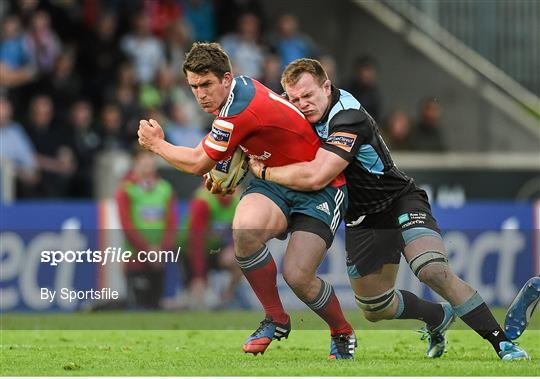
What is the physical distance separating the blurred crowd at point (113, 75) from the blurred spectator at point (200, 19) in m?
0.02

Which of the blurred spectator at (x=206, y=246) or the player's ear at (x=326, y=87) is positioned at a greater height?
the player's ear at (x=326, y=87)

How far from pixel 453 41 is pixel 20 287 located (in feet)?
34.3

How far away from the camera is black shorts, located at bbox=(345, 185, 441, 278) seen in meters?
9.81

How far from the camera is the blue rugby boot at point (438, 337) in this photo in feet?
33.4

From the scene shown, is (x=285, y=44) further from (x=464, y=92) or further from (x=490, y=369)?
(x=490, y=369)

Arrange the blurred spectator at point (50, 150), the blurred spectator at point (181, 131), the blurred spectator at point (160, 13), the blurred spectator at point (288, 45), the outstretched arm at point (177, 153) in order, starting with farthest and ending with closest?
the blurred spectator at point (288, 45) < the blurred spectator at point (160, 13) < the blurred spectator at point (181, 131) < the blurred spectator at point (50, 150) < the outstretched arm at point (177, 153)

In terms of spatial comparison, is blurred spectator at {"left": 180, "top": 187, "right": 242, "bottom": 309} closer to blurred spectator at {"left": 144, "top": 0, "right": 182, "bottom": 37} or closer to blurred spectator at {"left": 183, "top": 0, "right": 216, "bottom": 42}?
blurred spectator at {"left": 144, "top": 0, "right": 182, "bottom": 37}

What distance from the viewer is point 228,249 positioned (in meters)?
15.4

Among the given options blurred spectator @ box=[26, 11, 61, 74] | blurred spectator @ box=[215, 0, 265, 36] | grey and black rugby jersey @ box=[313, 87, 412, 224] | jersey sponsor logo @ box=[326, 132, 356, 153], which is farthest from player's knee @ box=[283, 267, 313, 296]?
blurred spectator @ box=[215, 0, 265, 36]

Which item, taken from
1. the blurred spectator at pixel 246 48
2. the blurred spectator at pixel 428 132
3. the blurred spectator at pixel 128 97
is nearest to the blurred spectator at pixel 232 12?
the blurred spectator at pixel 246 48

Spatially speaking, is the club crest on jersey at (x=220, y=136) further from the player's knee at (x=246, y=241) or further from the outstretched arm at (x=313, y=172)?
the player's knee at (x=246, y=241)

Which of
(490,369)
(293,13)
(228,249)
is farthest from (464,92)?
(490,369)

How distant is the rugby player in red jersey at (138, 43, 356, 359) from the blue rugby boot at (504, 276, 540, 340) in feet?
3.74

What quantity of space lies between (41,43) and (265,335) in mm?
10386
